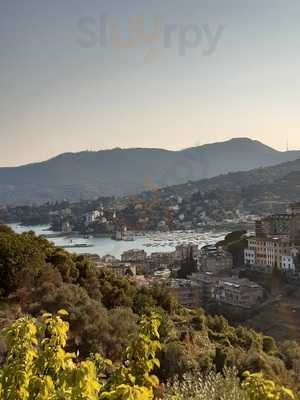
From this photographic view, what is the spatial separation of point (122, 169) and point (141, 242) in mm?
50158

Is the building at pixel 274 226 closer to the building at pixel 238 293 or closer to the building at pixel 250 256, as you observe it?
the building at pixel 250 256

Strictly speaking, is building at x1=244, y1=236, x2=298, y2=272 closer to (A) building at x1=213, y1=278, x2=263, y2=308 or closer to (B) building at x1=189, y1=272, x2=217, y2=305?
(B) building at x1=189, y1=272, x2=217, y2=305

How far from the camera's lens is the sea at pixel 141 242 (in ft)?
134

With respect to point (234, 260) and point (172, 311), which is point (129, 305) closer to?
point (172, 311)

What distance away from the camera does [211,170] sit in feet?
306

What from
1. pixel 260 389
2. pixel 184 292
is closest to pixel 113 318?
pixel 260 389

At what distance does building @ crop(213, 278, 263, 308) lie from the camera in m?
19.2

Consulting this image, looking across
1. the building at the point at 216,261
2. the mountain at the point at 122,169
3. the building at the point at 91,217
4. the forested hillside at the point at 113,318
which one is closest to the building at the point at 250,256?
the building at the point at 216,261

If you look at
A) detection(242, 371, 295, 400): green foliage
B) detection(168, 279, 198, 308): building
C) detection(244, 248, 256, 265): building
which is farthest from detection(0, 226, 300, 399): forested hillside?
detection(244, 248, 256, 265): building

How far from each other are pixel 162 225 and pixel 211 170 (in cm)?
4168

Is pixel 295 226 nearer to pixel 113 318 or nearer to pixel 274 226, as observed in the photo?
pixel 274 226

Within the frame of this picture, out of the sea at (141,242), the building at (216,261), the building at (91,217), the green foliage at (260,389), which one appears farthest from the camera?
the building at (91,217)

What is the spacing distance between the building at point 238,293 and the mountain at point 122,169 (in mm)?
48024

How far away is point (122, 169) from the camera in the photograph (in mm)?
95812
